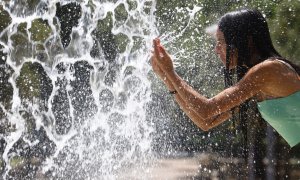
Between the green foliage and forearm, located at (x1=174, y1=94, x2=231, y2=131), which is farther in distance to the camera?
the green foliage

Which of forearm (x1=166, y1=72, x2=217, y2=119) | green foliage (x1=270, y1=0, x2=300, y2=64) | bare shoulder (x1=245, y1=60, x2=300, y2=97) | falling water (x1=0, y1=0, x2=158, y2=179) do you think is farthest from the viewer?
green foliage (x1=270, y1=0, x2=300, y2=64)

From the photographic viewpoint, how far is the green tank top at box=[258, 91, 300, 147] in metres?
2.20

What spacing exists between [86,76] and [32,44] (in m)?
2.30

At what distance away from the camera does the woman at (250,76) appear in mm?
2213

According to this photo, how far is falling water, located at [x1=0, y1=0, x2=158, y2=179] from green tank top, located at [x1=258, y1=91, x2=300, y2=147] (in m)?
1.68

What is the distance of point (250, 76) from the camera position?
2227mm

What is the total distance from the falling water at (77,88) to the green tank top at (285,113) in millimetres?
1680

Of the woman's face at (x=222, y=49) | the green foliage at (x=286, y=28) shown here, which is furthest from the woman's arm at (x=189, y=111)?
the green foliage at (x=286, y=28)

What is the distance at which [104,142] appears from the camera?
250 inches

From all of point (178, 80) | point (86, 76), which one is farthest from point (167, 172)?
point (178, 80)

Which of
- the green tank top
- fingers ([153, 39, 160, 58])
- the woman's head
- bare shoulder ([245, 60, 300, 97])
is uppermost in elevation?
fingers ([153, 39, 160, 58])

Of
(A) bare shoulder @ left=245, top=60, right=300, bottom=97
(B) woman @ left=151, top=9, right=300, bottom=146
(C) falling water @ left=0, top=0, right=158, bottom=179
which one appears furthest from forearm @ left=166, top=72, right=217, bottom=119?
(C) falling water @ left=0, top=0, right=158, bottom=179

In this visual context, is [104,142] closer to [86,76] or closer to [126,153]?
[126,153]

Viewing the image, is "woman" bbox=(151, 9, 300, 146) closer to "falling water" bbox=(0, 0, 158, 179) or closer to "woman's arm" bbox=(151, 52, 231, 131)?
"woman's arm" bbox=(151, 52, 231, 131)
